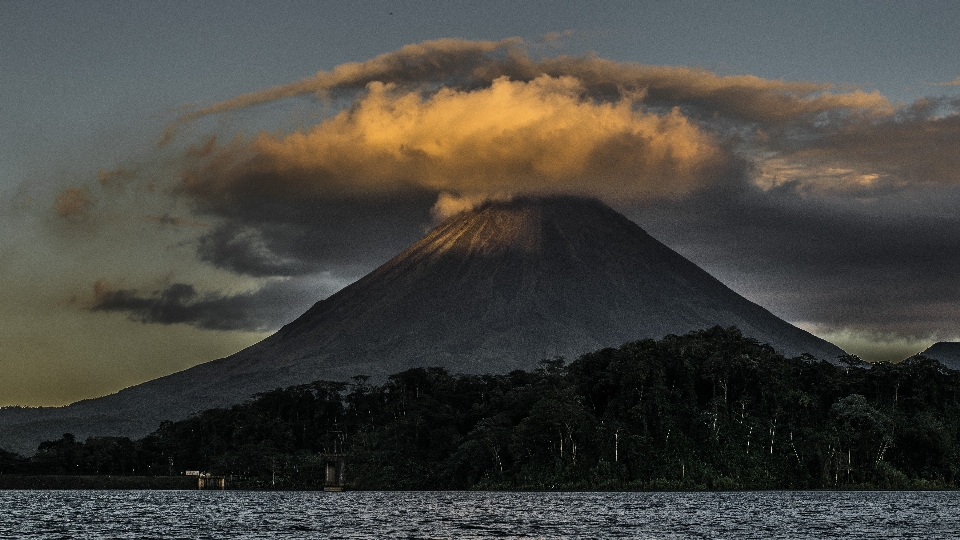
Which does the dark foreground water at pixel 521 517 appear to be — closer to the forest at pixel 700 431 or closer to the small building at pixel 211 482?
the forest at pixel 700 431

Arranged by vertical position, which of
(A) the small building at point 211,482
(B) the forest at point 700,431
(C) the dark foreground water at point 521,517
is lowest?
(C) the dark foreground water at point 521,517

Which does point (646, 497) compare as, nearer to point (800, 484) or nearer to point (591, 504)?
point (591, 504)

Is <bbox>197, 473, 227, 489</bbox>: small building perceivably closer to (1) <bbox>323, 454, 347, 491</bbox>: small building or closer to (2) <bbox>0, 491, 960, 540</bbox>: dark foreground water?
(1) <bbox>323, 454, 347, 491</bbox>: small building

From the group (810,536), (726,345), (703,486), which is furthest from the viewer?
(726,345)

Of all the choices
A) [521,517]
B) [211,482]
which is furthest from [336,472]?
[521,517]

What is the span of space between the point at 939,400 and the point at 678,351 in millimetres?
35283

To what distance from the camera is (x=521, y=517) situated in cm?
9381

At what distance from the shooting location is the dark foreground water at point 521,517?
3071 inches

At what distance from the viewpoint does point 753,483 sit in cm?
15275

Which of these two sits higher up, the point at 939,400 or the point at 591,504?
the point at 939,400

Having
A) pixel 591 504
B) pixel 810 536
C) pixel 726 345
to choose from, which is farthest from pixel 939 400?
pixel 810 536

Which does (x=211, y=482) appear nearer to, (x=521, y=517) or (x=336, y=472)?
(x=336, y=472)

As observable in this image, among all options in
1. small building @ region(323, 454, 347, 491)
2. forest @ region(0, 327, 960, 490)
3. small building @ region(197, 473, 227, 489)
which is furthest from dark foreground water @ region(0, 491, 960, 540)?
small building @ region(197, 473, 227, 489)

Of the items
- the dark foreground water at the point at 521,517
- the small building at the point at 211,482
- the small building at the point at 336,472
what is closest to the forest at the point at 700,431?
the small building at the point at 336,472
